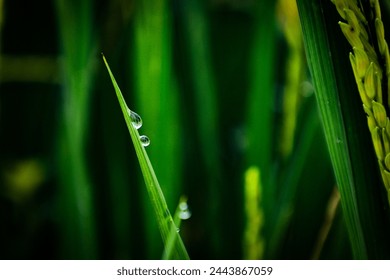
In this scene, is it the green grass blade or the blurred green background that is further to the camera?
the blurred green background

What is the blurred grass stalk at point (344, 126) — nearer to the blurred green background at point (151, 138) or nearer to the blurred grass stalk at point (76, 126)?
the blurred green background at point (151, 138)

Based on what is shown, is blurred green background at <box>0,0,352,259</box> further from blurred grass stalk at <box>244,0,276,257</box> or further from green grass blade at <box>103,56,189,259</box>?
green grass blade at <box>103,56,189,259</box>

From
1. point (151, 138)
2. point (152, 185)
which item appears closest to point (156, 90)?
point (151, 138)

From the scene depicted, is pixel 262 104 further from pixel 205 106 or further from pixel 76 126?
pixel 76 126

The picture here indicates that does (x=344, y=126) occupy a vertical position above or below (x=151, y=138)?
above

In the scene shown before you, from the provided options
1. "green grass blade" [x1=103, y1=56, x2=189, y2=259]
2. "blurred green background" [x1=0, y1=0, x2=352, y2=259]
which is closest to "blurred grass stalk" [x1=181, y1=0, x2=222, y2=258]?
"blurred green background" [x1=0, y1=0, x2=352, y2=259]

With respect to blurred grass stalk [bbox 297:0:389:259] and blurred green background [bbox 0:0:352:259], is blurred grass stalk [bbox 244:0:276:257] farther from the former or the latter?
blurred grass stalk [bbox 297:0:389:259]
